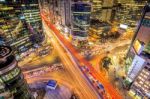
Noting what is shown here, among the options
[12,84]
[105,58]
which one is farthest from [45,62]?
Answer: [12,84]

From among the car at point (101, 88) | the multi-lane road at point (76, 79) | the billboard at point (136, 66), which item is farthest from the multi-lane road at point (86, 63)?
the billboard at point (136, 66)

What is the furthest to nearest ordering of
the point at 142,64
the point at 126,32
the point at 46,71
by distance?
the point at 126,32, the point at 46,71, the point at 142,64

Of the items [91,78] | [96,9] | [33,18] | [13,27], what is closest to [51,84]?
[91,78]

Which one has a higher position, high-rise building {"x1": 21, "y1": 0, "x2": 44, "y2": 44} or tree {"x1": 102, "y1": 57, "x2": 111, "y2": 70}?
high-rise building {"x1": 21, "y1": 0, "x2": 44, "y2": 44}

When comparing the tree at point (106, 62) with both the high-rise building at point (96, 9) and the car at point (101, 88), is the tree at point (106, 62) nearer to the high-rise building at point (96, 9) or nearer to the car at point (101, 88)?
the car at point (101, 88)

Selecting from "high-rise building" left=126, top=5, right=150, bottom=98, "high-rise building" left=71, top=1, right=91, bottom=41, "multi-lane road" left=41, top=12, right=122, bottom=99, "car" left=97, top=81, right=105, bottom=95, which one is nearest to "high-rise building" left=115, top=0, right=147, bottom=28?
"high-rise building" left=71, top=1, right=91, bottom=41

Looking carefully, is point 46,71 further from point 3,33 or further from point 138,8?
point 138,8

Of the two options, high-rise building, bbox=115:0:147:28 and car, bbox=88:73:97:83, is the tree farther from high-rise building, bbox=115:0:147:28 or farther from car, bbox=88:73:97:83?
high-rise building, bbox=115:0:147:28

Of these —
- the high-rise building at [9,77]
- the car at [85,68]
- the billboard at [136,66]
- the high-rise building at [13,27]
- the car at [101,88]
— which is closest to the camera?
the high-rise building at [9,77]
